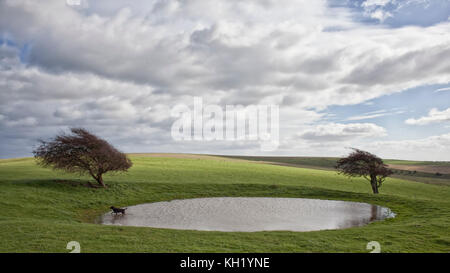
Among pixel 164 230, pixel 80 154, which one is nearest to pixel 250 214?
pixel 164 230

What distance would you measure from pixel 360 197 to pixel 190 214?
70.4 feet

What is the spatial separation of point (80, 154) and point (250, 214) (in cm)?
2257

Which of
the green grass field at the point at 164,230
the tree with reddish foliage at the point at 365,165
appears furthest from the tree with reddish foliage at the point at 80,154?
the tree with reddish foliage at the point at 365,165

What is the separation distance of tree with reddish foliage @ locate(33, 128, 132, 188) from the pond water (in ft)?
29.2

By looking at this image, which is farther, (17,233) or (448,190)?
(448,190)

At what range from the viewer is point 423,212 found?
2611 cm

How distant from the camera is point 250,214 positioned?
83.7ft

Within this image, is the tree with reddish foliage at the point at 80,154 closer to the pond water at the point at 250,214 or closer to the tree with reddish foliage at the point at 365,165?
the pond water at the point at 250,214

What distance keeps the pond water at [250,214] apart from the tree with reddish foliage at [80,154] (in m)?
8.89

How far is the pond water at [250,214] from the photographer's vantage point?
2144cm

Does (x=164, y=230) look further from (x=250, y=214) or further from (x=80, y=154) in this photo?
(x=80, y=154)
